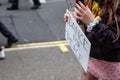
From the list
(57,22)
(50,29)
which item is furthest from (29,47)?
(57,22)

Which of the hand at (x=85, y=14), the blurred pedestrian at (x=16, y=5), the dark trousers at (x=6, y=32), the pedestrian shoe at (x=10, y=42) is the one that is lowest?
the blurred pedestrian at (x=16, y=5)

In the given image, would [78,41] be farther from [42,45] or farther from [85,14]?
[42,45]

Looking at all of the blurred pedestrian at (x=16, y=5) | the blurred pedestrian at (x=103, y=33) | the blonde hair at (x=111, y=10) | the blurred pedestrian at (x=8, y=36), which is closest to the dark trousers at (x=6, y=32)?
the blurred pedestrian at (x=8, y=36)

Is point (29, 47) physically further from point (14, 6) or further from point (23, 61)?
point (14, 6)

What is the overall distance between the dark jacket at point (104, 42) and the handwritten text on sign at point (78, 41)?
2.9 inches

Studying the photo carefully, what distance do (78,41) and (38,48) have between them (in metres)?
2.97

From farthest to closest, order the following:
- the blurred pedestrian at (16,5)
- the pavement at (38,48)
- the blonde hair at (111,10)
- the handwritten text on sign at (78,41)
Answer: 1. the blurred pedestrian at (16,5)
2. the pavement at (38,48)
3. the handwritten text on sign at (78,41)
4. the blonde hair at (111,10)

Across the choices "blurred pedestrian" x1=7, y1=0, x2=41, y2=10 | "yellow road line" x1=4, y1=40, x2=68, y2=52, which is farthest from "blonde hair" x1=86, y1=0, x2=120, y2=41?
"blurred pedestrian" x1=7, y1=0, x2=41, y2=10

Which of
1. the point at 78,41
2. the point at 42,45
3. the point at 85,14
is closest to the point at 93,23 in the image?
the point at 85,14

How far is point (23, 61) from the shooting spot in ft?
17.6

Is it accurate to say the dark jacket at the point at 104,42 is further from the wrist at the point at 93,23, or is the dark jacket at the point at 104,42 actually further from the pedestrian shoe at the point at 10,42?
the pedestrian shoe at the point at 10,42

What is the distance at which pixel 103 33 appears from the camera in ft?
8.68

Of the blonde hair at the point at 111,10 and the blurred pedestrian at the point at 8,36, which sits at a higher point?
the blonde hair at the point at 111,10

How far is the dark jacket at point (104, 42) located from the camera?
8.68 ft
